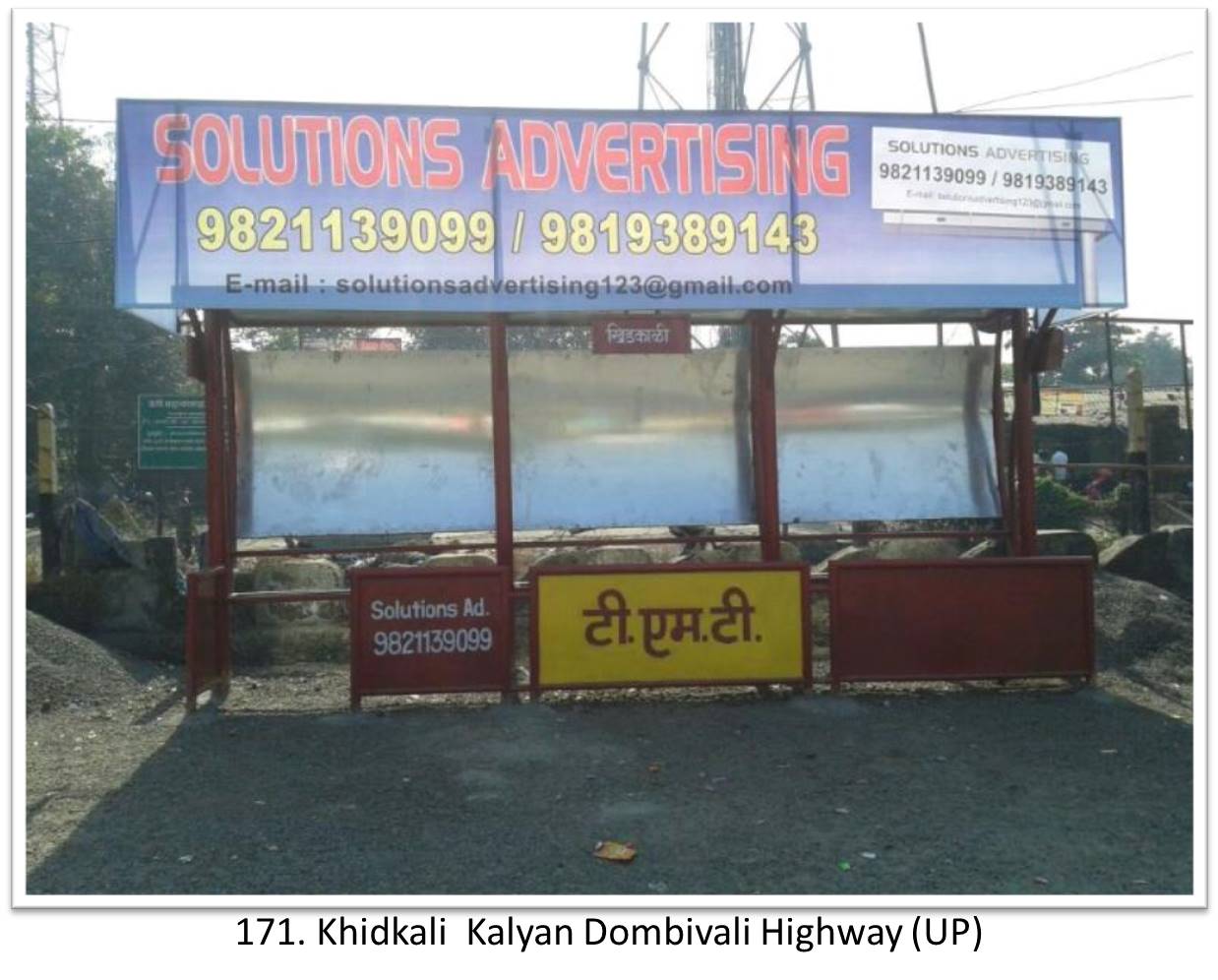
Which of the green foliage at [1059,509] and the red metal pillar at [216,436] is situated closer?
the red metal pillar at [216,436]

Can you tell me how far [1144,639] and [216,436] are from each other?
8518 millimetres

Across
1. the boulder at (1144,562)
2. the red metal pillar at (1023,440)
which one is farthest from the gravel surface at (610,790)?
the boulder at (1144,562)

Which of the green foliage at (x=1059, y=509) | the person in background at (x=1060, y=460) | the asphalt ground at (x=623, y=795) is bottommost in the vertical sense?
the asphalt ground at (x=623, y=795)

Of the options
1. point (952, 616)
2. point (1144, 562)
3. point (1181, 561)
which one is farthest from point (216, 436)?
point (1181, 561)

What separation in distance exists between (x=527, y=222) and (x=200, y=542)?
9033mm

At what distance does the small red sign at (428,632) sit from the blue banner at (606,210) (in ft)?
6.81

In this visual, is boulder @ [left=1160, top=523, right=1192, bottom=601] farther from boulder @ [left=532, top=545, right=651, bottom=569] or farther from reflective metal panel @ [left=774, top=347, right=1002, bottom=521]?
boulder @ [left=532, top=545, right=651, bottom=569]

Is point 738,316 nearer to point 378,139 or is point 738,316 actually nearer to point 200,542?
point 378,139

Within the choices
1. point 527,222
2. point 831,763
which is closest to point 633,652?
point 831,763

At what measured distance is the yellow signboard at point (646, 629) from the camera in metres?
8.32

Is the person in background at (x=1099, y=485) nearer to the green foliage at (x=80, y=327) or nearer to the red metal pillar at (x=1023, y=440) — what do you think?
the red metal pillar at (x=1023, y=440)

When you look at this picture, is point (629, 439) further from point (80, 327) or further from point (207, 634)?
point (80, 327)

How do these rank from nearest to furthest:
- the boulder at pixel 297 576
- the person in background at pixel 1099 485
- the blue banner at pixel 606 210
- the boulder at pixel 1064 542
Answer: the blue banner at pixel 606 210 < the boulder at pixel 1064 542 < the boulder at pixel 297 576 < the person in background at pixel 1099 485

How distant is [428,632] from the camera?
8.27 m
